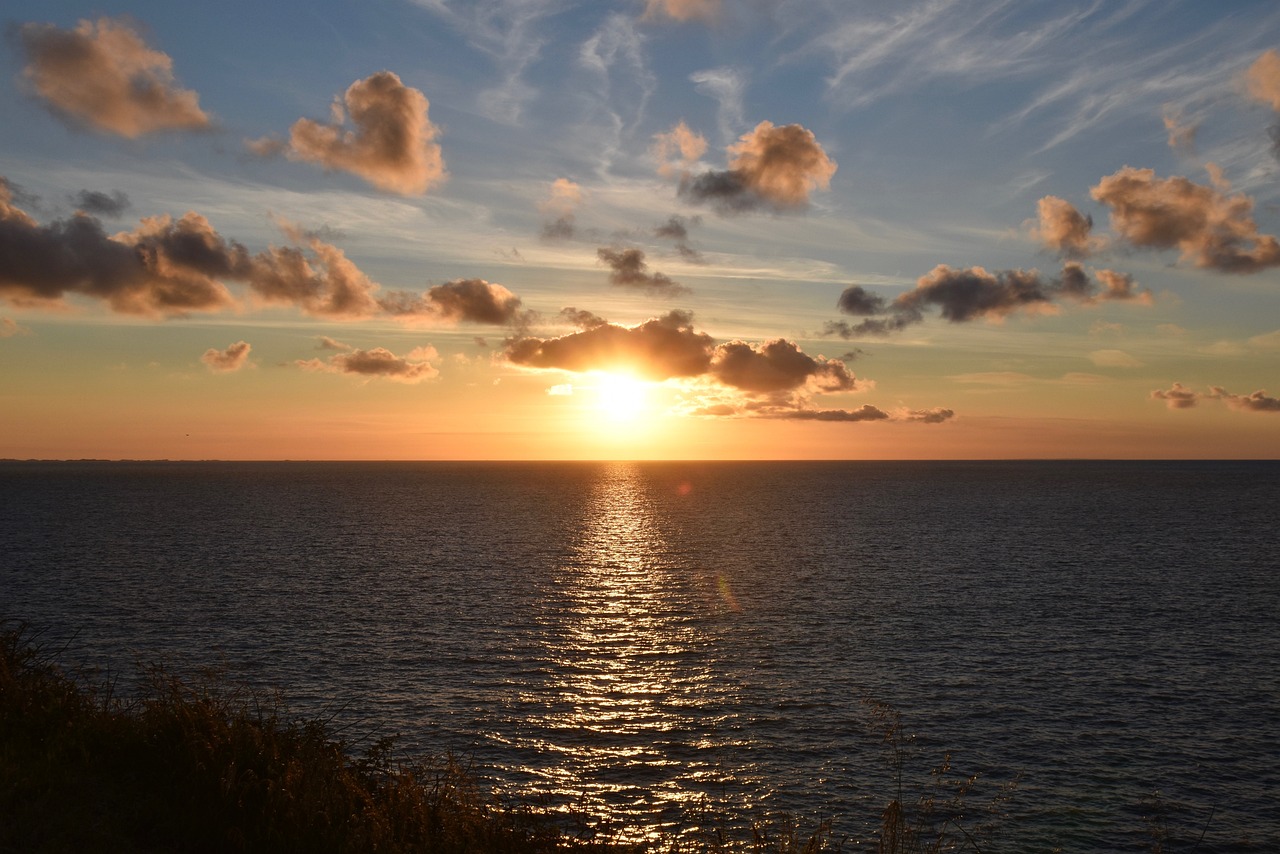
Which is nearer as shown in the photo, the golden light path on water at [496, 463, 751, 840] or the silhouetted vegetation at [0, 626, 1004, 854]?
the silhouetted vegetation at [0, 626, 1004, 854]

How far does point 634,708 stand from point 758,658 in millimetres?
11545

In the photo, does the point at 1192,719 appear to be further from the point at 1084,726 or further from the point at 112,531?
the point at 112,531

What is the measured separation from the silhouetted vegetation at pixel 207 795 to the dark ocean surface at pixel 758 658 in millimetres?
13078

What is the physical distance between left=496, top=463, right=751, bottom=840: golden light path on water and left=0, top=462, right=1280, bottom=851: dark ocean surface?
192 mm

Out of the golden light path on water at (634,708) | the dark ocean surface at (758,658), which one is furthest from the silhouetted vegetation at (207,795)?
the dark ocean surface at (758,658)

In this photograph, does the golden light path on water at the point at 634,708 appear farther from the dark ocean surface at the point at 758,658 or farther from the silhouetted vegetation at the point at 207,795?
the silhouetted vegetation at the point at 207,795

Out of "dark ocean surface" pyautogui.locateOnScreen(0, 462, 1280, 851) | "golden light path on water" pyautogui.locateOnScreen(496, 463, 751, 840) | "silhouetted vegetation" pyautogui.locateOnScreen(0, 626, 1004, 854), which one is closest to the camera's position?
"silhouetted vegetation" pyautogui.locateOnScreen(0, 626, 1004, 854)

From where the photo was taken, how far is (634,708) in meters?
42.4

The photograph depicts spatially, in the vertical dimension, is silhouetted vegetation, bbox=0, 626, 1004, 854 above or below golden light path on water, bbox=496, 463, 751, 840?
above

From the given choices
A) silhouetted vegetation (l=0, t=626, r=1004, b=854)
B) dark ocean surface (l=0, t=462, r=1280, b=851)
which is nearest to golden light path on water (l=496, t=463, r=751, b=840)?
dark ocean surface (l=0, t=462, r=1280, b=851)

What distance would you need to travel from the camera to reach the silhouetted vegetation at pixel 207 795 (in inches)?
628

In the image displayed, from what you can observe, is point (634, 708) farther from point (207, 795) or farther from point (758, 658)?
point (207, 795)

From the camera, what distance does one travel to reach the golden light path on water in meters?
32.0

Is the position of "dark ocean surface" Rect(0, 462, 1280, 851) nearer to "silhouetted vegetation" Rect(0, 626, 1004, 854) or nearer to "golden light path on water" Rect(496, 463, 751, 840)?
"golden light path on water" Rect(496, 463, 751, 840)
